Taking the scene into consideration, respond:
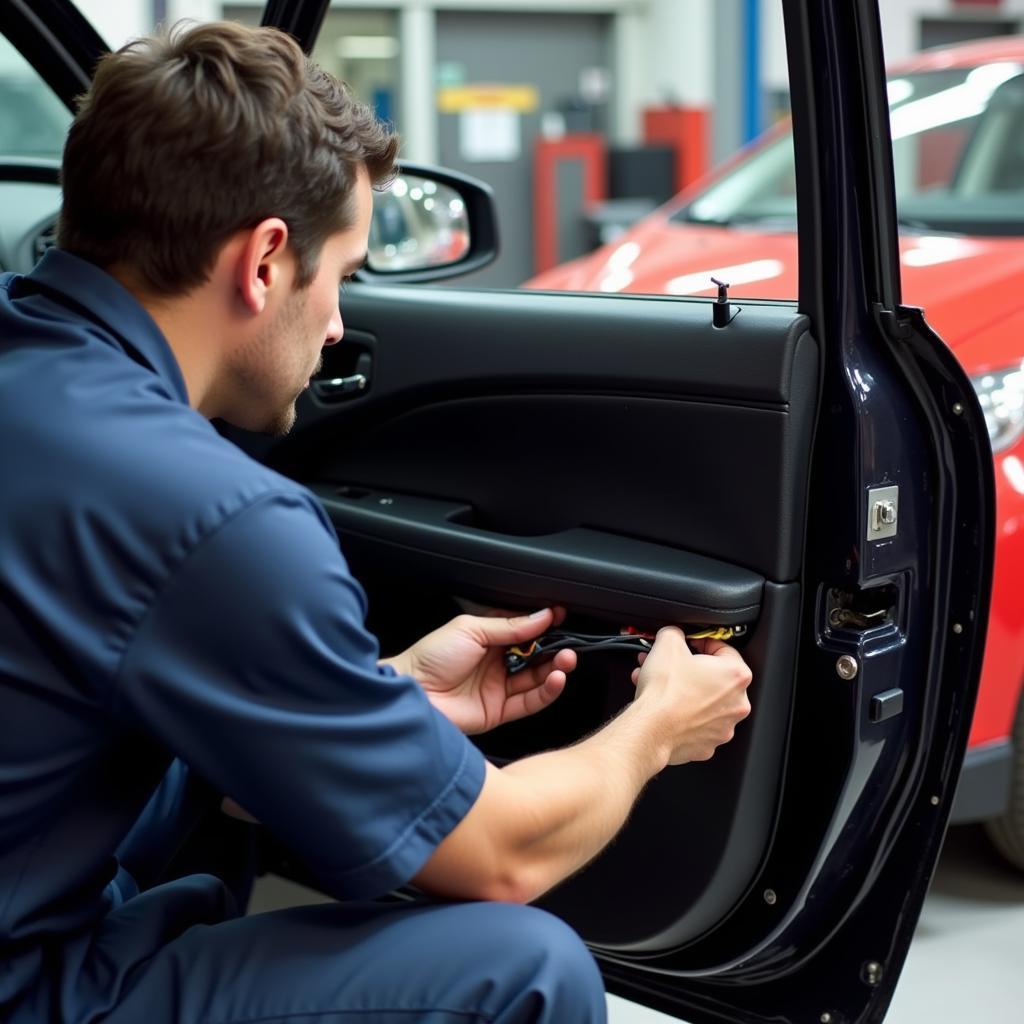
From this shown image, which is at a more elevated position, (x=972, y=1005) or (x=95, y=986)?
(x=95, y=986)

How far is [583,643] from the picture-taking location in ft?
4.93

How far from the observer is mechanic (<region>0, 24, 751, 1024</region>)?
3.30 feet

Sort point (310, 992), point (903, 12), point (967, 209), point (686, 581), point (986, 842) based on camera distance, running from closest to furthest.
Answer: point (310, 992)
point (686, 581)
point (986, 842)
point (967, 209)
point (903, 12)

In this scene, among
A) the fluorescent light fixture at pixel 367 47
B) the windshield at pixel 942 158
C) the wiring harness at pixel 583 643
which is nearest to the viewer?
the wiring harness at pixel 583 643

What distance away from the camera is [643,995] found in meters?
1.65

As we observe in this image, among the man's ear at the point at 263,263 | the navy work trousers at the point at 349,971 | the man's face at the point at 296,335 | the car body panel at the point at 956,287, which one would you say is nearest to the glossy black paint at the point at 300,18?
the car body panel at the point at 956,287

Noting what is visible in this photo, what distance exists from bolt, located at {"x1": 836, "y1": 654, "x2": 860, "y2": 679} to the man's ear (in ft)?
2.08

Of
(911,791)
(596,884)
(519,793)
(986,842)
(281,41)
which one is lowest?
(986,842)

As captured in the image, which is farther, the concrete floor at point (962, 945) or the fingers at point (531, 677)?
the concrete floor at point (962, 945)

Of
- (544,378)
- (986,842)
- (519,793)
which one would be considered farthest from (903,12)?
(519,793)

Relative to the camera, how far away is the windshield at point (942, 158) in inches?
111

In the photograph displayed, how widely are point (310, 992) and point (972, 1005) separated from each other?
115cm

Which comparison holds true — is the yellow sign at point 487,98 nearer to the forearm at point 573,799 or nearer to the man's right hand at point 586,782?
the man's right hand at point 586,782

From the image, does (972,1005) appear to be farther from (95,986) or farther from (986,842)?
(95,986)
